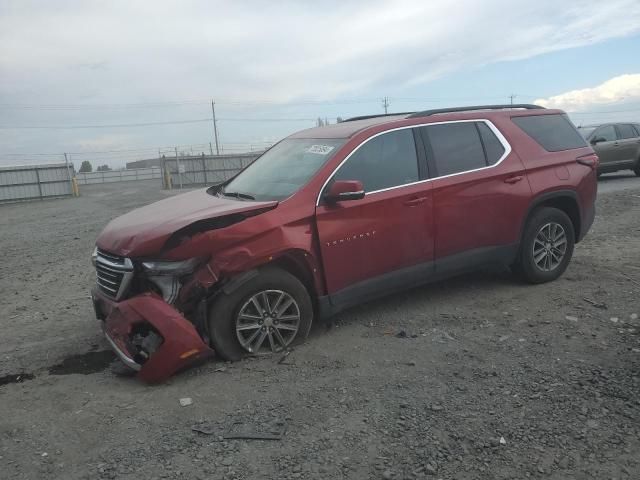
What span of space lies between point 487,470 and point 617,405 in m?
1.09

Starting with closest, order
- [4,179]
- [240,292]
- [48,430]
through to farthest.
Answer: [48,430]
[240,292]
[4,179]

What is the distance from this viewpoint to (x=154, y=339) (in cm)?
390

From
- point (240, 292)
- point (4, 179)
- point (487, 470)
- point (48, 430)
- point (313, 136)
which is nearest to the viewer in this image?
point (487, 470)

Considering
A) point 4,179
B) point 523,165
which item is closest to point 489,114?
point 523,165

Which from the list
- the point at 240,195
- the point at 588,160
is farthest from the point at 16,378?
the point at 588,160

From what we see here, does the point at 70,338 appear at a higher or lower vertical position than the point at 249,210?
lower

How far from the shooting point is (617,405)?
326 cm

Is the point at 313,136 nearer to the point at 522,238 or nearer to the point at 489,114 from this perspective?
the point at 489,114

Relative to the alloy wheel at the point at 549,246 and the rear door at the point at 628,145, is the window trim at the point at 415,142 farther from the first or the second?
the rear door at the point at 628,145

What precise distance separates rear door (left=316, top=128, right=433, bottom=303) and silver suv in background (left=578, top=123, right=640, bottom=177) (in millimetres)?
13573

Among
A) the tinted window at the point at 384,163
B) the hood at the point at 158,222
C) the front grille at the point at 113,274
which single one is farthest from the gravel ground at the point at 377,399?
the tinted window at the point at 384,163

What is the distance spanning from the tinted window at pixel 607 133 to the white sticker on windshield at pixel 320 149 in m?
14.2

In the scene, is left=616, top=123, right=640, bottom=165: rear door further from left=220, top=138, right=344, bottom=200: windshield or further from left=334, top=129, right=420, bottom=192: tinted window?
left=220, top=138, right=344, bottom=200: windshield

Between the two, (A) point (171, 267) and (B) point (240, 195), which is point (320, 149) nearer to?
(B) point (240, 195)
